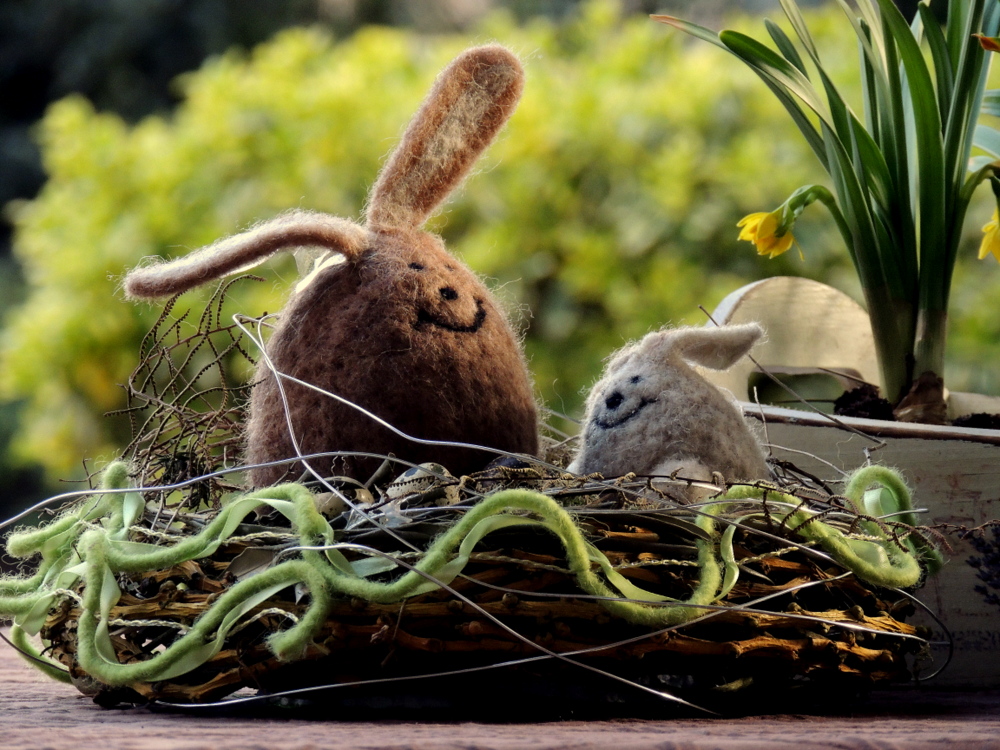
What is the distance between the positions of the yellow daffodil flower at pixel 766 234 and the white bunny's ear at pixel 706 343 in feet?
0.71

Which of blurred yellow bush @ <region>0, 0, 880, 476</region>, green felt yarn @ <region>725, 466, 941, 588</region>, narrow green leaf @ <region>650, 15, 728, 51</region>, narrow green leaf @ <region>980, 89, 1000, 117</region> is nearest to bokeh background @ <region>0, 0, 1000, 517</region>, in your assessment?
blurred yellow bush @ <region>0, 0, 880, 476</region>

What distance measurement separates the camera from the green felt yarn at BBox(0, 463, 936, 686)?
0.38 metres

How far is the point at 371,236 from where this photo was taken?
1.86ft

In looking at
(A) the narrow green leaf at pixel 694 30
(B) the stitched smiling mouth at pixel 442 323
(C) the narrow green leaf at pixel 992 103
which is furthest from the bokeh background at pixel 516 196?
(B) the stitched smiling mouth at pixel 442 323

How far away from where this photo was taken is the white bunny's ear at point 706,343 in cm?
54

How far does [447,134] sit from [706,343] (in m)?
0.20

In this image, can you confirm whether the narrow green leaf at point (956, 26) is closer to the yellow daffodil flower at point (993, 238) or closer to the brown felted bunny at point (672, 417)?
the yellow daffodil flower at point (993, 238)

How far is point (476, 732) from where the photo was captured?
348mm

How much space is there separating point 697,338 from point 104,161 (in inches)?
58.7

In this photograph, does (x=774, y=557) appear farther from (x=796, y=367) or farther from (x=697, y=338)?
(x=796, y=367)

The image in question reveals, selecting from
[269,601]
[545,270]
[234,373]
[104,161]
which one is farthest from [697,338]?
[104,161]

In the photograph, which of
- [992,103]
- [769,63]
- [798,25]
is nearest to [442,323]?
[769,63]

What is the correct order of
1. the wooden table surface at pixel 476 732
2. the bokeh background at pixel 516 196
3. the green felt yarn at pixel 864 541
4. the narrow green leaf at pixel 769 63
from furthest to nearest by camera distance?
the bokeh background at pixel 516 196 → the narrow green leaf at pixel 769 63 → the green felt yarn at pixel 864 541 → the wooden table surface at pixel 476 732

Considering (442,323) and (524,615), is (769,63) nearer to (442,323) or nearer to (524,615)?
(442,323)
